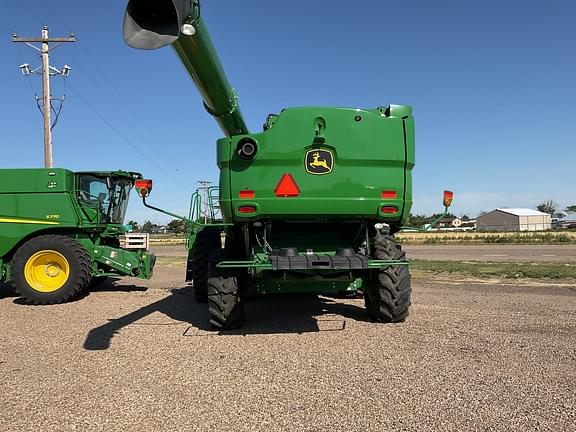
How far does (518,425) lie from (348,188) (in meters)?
3.27

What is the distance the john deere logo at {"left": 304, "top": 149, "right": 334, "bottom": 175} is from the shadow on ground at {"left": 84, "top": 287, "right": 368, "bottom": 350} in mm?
2201

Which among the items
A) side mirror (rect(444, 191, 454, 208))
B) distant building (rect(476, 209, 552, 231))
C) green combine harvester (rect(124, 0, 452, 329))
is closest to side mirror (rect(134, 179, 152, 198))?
green combine harvester (rect(124, 0, 452, 329))

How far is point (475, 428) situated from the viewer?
3.26 meters

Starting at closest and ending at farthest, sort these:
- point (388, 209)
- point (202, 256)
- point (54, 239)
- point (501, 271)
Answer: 1. point (388, 209)
2. point (202, 256)
3. point (54, 239)
4. point (501, 271)

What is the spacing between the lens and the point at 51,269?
9.77 meters

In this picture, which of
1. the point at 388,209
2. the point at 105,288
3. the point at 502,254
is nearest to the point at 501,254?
the point at 502,254

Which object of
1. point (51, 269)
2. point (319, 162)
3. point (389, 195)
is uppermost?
point (319, 162)

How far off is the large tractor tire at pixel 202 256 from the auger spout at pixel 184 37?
3.06 m

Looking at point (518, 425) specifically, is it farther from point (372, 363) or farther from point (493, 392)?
point (372, 363)

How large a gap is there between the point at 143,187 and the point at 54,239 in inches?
192

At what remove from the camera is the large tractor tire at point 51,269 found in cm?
937

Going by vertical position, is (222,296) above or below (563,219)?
below

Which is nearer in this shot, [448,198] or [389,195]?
[389,195]

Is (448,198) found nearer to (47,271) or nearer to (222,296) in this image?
(222,296)
